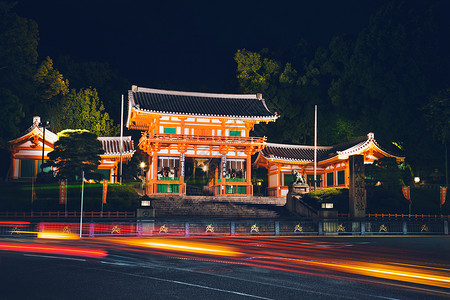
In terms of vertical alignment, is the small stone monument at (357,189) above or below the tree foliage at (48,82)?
below

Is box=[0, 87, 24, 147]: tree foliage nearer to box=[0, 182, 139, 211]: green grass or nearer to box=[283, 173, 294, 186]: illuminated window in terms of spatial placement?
box=[0, 182, 139, 211]: green grass

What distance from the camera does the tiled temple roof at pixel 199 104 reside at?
136 feet

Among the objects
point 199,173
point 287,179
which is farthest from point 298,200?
point 199,173

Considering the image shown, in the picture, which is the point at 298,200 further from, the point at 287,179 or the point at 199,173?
the point at 199,173

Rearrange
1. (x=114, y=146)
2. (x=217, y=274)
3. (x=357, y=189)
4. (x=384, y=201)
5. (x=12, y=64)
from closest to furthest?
(x=217, y=274), (x=357, y=189), (x=384, y=201), (x=12, y=64), (x=114, y=146)

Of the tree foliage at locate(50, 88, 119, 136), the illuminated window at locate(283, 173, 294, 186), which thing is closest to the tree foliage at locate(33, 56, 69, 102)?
the tree foliage at locate(50, 88, 119, 136)

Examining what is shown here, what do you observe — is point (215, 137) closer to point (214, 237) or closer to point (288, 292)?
point (214, 237)

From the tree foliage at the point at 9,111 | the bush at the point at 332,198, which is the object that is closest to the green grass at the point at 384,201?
the bush at the point at 332,198

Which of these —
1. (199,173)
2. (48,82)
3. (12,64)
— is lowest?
(199,173)

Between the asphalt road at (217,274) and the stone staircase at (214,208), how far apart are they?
53.1 feet

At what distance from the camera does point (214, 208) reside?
32344mm

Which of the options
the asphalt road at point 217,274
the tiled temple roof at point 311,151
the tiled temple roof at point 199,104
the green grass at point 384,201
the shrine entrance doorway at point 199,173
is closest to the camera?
the asphalt road at point 217,274

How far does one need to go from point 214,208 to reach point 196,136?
9633 mm

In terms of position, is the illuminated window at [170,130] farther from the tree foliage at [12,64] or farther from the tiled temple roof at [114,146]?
the tree foliage at [12,64]
